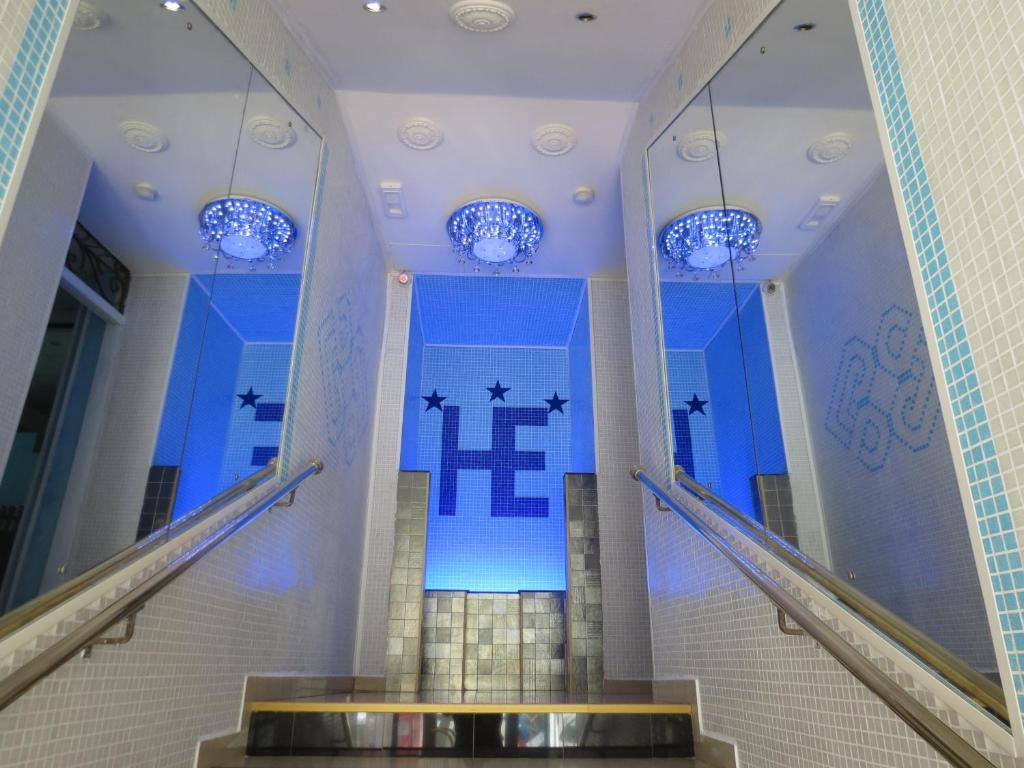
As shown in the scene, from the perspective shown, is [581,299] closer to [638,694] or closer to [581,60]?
[581,60]

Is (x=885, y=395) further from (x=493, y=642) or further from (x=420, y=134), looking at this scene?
(x=493, y=642)

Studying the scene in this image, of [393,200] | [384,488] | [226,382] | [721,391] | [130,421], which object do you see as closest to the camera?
[130,421]

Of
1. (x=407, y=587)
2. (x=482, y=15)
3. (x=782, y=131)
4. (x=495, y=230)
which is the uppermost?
(x=482, y=15)

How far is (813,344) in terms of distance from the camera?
3033mm

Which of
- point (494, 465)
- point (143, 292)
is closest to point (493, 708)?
point (143, 292)

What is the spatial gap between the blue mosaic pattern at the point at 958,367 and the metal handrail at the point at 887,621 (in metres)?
0.17

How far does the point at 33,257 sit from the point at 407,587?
4613 mm

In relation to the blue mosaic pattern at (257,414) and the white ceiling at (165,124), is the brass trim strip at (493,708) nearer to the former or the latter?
the blue mosaic pattern at (257,414)

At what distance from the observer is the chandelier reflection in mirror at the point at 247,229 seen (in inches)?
130

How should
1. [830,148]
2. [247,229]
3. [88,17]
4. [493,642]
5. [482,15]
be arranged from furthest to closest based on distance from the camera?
[493,642], [482,15], [247,229], [830,148], [88,17]

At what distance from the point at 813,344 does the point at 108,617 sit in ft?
9.46

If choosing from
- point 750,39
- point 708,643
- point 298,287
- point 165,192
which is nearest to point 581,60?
point 750,39

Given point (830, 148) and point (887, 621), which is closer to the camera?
point (887, 621)

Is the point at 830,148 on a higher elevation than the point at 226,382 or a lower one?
higher
